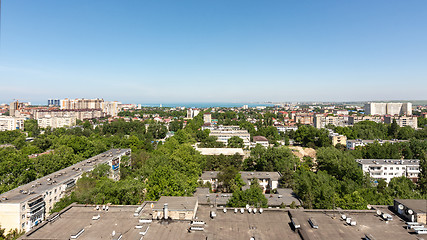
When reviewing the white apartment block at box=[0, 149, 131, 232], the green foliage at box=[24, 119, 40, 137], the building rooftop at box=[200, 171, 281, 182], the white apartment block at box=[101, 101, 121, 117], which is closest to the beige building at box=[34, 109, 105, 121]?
the green foliage at box=[24, 119, 40, 137]

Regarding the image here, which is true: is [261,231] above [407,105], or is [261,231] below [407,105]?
below

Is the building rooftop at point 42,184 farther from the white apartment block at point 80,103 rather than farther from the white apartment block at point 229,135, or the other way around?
the white apartment block at point 80,103

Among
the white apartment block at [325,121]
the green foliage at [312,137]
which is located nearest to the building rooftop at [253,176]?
the green foliage at [312,137]

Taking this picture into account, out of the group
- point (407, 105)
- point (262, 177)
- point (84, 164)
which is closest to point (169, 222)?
point (262, 177)

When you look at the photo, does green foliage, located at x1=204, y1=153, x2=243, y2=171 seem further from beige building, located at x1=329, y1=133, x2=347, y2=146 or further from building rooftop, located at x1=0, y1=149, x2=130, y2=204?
beige building, located at x1=329, y1=133, x2=347, y2=146

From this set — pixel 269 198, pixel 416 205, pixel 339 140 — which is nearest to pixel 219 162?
pixel 269 198

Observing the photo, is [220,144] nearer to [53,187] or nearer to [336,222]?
[53,187]
